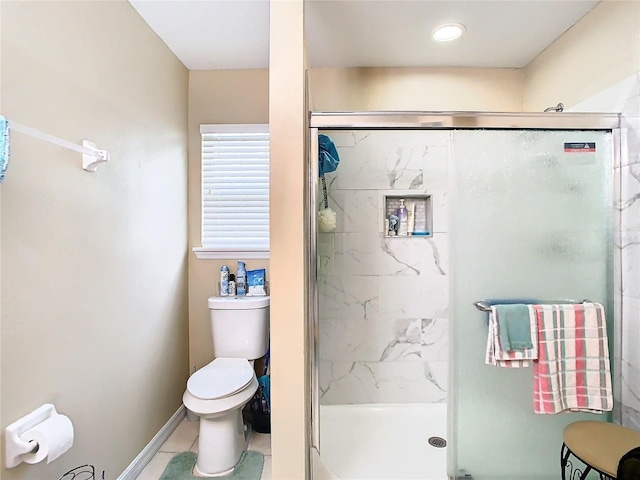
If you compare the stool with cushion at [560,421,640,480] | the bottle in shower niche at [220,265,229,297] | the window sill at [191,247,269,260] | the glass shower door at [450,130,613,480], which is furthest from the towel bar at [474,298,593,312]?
the bottle in shower niche at [220,265,229,297]

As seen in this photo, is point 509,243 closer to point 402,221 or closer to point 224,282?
point 402,221

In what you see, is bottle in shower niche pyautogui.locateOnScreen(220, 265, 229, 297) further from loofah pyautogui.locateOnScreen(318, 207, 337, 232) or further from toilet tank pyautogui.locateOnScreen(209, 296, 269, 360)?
loofah pyautogui.locateOnScreen(318, 207, 337, 232)

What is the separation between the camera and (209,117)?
2.47m

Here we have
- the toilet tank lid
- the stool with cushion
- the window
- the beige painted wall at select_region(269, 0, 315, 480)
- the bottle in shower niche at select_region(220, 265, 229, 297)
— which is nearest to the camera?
the stool with cushion

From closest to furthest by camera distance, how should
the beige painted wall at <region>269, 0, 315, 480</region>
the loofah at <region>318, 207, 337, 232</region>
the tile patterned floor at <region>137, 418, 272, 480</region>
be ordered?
the beige painted wall at <region>269, 0, 315, 480</region> < the tile patterned floor at <region>137, 418, 272, 480</region> < the loofah at <region>318, 207, 337, 232</region>

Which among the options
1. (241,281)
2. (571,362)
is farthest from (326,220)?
(571,362)

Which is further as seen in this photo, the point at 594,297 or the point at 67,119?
the point at 594,297

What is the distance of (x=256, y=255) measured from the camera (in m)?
2.44

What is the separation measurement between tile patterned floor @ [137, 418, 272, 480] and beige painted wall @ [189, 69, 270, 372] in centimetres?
40

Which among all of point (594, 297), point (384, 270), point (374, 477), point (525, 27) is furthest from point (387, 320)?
point (525, 27)

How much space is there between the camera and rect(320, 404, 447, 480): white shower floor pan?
181cm

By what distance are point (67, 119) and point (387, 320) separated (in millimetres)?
2088

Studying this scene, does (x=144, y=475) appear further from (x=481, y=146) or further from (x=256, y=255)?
(x=481, y=146)

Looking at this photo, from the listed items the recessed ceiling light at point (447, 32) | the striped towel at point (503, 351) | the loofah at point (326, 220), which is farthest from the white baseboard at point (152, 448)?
the recessed ceiling light at point (447, 32)
